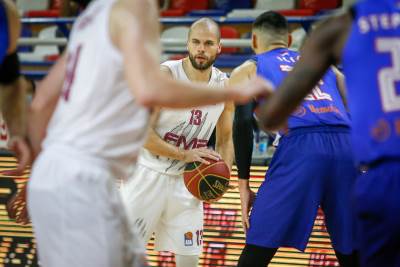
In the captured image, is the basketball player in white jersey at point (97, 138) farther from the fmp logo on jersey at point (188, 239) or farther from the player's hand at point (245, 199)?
the fmp logo on jersey at point (188, 239)

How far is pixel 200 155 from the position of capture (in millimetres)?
5812

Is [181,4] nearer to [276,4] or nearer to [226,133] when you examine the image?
[276,4]

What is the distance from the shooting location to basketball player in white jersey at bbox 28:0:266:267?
3139 millimetres

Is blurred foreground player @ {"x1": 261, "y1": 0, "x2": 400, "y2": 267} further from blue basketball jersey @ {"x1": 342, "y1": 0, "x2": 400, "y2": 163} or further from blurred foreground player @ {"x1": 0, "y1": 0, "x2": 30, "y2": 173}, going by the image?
blurred foreground player @ {"x1": 0, "y1": 0, "x2": 30, "y2": 173}

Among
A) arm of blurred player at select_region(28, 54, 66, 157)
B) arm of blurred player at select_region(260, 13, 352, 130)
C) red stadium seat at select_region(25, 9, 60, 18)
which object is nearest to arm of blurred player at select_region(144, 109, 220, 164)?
arm of blurred player at select_region(28, 54, 66, 157)

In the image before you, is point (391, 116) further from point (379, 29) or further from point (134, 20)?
point (134, 20)

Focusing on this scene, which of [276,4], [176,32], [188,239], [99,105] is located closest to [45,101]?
[99,105]

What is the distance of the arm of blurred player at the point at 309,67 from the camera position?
11.0 ft

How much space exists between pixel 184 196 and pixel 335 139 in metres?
1.35

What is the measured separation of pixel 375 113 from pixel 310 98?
208 centimetres

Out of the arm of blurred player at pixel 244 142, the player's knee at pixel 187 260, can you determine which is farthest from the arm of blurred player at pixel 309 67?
the player's knee at pixel 187 260

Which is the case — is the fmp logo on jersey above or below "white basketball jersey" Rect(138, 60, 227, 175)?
below

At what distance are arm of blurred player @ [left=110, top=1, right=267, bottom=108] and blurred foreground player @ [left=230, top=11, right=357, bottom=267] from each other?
2043mm

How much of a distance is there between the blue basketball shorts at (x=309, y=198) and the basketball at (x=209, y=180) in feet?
1.94
